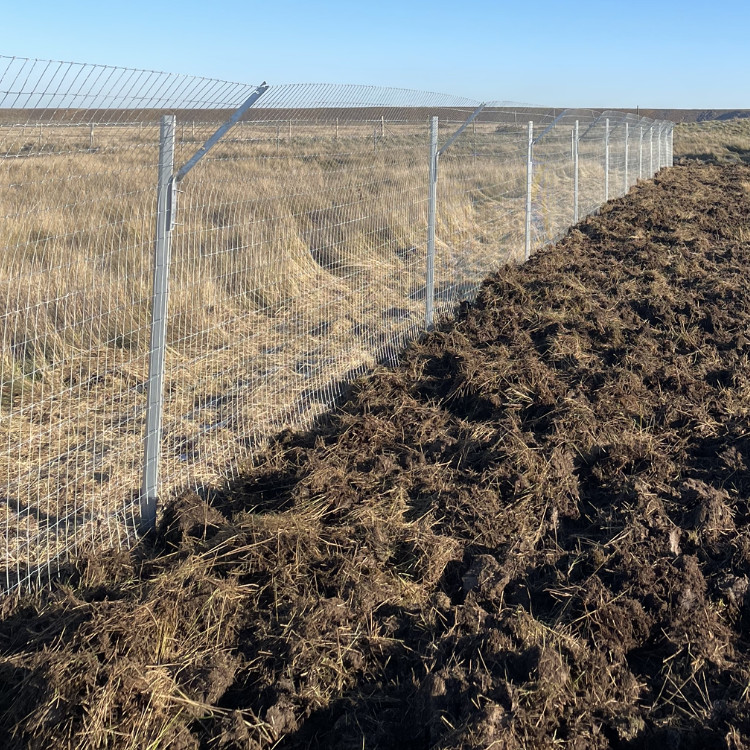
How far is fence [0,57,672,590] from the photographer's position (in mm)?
4164

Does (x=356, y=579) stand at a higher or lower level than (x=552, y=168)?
lower

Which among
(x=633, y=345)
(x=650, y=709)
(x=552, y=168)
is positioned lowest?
(x=650, y=709)

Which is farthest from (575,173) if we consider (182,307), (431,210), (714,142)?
(714,142)

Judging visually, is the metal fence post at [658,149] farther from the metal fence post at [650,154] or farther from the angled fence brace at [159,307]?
the angled fence brace at [159,307]

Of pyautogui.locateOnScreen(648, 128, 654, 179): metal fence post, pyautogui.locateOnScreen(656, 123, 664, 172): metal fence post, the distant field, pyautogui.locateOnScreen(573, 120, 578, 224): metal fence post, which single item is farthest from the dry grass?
the distant field

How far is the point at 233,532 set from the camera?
3.96 metres

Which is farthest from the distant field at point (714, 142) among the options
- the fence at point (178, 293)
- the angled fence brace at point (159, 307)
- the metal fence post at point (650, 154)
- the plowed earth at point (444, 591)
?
the angled fence brace at point (159, 307)

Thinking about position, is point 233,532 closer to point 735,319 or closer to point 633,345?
point 633,345

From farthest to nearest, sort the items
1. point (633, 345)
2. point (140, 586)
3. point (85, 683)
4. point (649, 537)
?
point (633, 345)
point (649, 537)
point (140, 586)
point (85, 683)

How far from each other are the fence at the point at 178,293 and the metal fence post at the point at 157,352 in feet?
0.04

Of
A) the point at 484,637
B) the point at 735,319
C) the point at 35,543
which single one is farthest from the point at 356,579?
the point at 735,319

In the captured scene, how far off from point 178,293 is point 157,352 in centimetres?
330

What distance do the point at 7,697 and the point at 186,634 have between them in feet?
2.20

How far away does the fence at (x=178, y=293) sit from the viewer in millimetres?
4164
